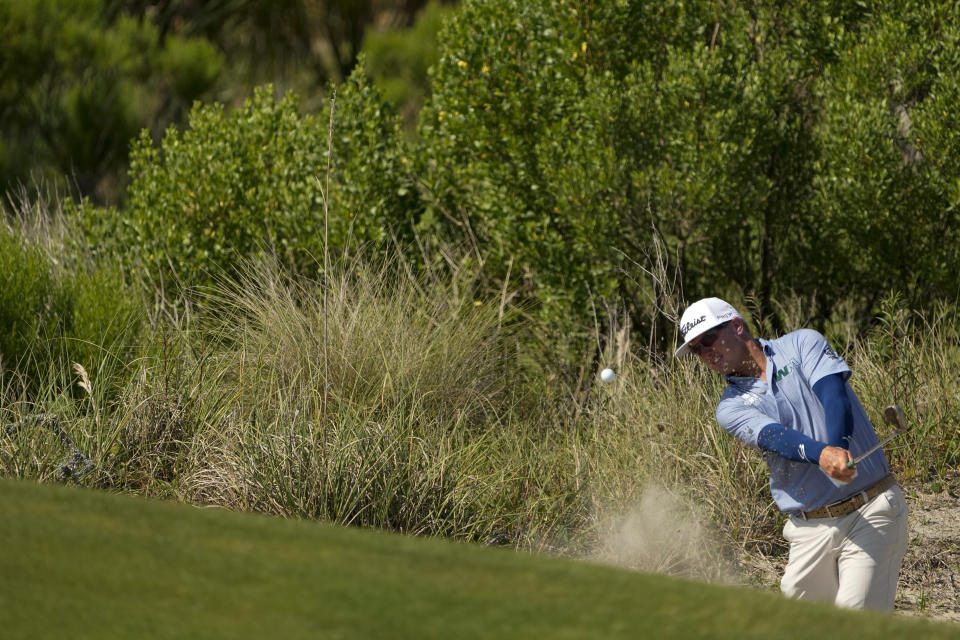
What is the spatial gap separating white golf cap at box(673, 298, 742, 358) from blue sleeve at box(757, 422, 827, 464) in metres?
0.50

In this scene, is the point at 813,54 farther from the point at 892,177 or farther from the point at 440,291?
the point at 440,291

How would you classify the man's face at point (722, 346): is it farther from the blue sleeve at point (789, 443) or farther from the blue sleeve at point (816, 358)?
the blue sleeve at point (789, 443)

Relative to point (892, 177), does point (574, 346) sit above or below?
below

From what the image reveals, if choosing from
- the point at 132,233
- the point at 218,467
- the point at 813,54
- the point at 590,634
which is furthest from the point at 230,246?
the point at 590,634

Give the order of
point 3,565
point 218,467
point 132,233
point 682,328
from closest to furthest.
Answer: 1. point 3,565
2. point 682,328
3. point 218,467
4. point 132,233

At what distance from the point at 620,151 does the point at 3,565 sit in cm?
→ 631

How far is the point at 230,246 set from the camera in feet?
31.5

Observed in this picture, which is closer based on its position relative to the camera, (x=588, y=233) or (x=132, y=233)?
(x=588, y=233)

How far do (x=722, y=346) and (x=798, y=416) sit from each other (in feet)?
1.37

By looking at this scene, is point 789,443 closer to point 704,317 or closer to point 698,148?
point 704,317

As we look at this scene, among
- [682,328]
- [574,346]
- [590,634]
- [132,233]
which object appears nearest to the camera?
[590,634]

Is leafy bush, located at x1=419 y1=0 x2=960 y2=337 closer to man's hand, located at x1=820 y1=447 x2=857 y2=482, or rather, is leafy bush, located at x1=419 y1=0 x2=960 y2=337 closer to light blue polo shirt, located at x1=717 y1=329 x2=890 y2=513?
light blue polo shirt, located at x1=717 y1=329 x2=890 y2=513

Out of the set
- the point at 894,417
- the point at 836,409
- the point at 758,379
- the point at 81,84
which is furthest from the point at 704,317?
the point at 81,84

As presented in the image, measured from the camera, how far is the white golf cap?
4.75 m
